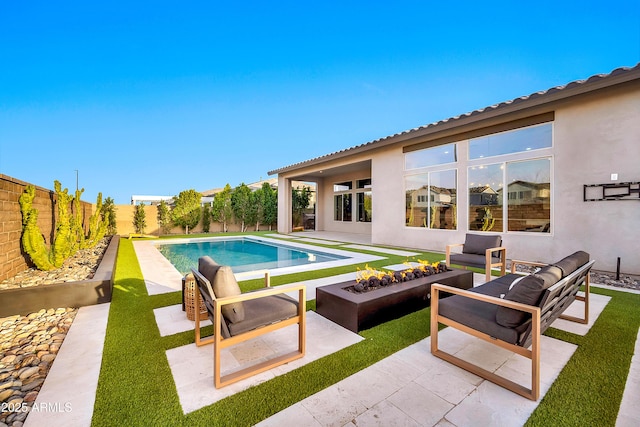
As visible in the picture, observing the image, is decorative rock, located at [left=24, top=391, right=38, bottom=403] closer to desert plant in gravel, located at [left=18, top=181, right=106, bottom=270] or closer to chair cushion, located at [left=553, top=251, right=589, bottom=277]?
desert plant in gravel, located at [left=18, top=181, right=106, bottom=270]

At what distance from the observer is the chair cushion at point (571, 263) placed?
101 inches

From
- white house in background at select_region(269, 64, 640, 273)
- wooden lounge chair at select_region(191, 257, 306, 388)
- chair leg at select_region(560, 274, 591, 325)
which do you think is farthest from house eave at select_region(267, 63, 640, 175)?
wooden lounge chair at select_region(191, 257, 306, 388)

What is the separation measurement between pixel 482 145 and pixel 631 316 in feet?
19.0

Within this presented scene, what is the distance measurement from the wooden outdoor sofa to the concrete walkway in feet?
0.38

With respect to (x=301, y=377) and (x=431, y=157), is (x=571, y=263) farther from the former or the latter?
(x=431, y=157)

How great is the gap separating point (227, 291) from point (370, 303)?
1.70 m

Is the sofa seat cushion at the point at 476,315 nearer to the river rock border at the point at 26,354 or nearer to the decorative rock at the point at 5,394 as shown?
the river rock border at the point at 26,354

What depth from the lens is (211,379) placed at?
91.5 inches

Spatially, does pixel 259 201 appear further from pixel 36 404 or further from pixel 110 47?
pixel 36 404

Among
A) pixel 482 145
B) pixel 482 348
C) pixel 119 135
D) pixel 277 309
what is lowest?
pixel 482 348

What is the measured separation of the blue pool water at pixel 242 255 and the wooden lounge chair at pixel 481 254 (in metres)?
3.58

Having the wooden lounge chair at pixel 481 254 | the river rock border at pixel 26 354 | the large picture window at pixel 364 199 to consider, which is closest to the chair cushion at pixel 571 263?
the wooden lounge chair at pixel 481 254

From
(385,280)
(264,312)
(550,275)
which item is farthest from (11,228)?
(550,275)

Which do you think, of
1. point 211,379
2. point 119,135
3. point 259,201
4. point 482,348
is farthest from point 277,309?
point 119,135
